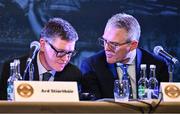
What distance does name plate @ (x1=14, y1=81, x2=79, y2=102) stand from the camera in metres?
1.77

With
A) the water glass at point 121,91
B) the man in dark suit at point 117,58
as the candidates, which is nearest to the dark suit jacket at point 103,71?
the man in dark suit at point 117,58

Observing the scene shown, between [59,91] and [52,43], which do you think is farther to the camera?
[52,43]

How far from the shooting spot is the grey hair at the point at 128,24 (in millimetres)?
3467

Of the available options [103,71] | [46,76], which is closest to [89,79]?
[103,71]

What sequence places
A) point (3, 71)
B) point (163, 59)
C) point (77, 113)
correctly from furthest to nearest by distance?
point (163, 59) → point (3, 71) → point (77, 113)

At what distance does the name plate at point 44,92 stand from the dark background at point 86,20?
148 cm

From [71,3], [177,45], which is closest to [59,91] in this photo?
[71,3]

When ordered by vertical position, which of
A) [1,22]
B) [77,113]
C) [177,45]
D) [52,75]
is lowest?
[77,113]

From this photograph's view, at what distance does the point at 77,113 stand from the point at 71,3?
1764 mm

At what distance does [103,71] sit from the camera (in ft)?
11.0

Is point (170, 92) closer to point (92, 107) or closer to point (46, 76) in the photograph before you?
point (92, 107)

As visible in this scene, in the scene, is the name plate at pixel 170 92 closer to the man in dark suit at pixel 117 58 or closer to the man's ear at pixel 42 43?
the man in dark suit at pixel 117 58

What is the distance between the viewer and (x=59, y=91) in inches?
71.9

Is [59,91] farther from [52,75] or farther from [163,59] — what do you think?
[163,59]
